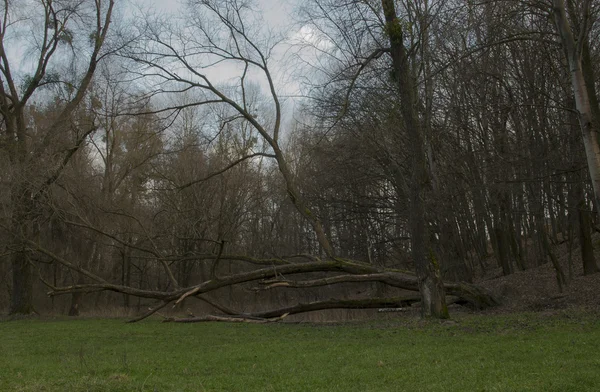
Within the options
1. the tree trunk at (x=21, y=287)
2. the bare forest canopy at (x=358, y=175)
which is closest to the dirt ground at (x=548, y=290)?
the bare forest canopy at (x=358, y=175)

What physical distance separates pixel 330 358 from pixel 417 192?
19.3ft

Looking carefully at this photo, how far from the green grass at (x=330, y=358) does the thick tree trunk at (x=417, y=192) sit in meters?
0.72

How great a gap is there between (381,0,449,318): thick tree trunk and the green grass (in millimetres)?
715

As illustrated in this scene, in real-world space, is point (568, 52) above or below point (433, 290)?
above

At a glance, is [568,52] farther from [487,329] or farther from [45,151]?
[45,151]

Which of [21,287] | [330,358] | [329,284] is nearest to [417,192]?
[329,284]

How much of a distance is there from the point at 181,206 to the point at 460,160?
15084 mm

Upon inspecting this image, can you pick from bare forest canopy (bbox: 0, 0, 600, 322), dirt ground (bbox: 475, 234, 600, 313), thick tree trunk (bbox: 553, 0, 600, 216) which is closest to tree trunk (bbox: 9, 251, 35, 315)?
bare forest canopy (bbox: 0, 0, 600, 322)

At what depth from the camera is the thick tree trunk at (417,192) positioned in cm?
1302

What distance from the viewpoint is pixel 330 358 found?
868 centimetres

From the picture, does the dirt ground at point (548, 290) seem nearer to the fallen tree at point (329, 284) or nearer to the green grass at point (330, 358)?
the fallen tree at point (329, 284)

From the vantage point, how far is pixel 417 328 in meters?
12.0

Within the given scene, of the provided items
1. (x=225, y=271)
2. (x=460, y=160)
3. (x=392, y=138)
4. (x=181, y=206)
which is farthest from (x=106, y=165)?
(x=460, y=160)

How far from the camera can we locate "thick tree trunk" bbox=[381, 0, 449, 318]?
512 inches
